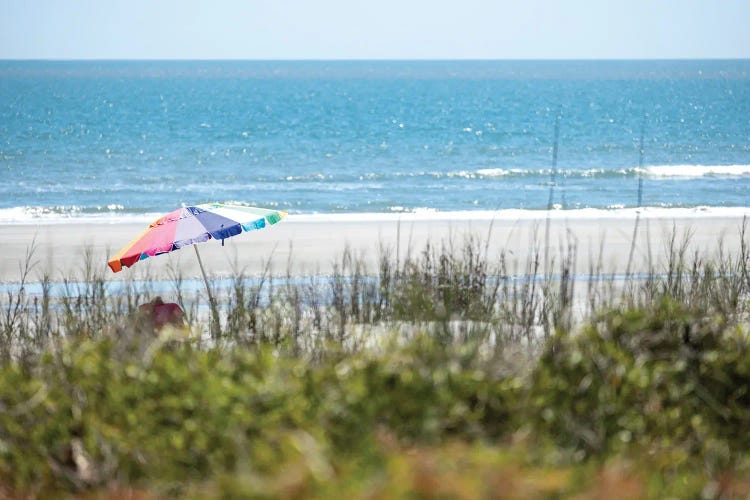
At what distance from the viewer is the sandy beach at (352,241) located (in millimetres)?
13750

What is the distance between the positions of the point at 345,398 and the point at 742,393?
5.99ft

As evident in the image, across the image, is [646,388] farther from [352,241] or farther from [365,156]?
[365,156]

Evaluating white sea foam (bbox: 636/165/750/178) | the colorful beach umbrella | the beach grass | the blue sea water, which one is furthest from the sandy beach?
white sea foam (bbox: 636/165/750/178)

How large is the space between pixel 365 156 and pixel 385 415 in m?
33.9

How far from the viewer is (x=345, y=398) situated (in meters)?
3.92

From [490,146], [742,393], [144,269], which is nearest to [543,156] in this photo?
[490,146]

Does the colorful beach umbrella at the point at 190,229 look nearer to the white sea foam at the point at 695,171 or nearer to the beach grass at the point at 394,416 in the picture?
the beach grass at the point at 394,416

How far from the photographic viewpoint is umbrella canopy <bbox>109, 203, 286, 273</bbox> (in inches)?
335

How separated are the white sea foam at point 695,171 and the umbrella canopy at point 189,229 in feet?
73.0

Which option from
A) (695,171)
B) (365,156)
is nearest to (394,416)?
(695,171)

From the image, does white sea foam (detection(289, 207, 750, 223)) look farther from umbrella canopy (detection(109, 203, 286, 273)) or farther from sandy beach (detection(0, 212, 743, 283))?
umbrella canopy (detection(109, 203, 286, 273))

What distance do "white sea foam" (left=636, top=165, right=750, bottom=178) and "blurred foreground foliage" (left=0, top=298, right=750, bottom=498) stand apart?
26.0 metres

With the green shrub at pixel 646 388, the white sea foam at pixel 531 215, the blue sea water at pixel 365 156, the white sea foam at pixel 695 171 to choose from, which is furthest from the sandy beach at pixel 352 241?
the white sea foam at pixel 695 171

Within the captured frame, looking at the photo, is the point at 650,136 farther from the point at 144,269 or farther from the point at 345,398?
the point at 345,398
